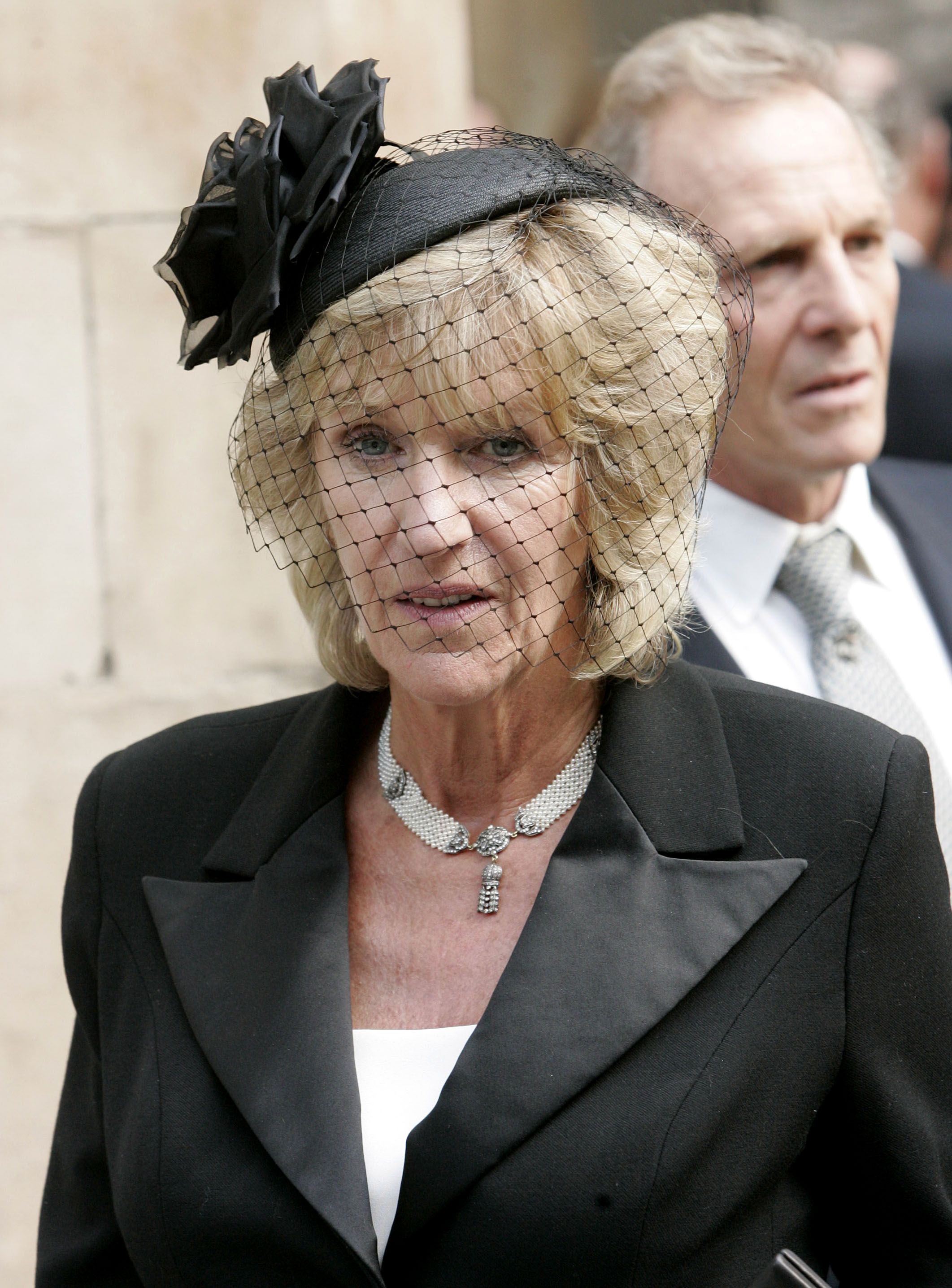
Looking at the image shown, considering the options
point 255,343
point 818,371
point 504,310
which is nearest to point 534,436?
point 504,310

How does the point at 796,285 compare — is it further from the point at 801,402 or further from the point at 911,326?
the point at 911,326

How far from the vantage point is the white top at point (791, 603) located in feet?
8.21

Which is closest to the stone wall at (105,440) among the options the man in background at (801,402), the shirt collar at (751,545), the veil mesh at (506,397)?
the man in background at (801,402)

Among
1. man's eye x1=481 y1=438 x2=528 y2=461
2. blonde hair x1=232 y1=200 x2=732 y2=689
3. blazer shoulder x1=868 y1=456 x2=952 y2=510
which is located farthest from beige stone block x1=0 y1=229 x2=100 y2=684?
blazer shoulder x1=868 y1=456 x2=952 y2=510

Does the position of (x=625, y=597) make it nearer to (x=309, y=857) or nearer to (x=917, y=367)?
(x=309, y=857)

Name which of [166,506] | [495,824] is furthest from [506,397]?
[166,506]

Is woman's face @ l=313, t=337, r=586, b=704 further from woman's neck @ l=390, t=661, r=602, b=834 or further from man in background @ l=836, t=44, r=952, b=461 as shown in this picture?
man in background @ l=836, t=44, r=952, b=461

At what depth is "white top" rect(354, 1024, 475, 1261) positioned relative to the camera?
177 centimetres

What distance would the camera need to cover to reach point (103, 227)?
9.70ft

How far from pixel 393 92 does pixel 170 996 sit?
2044 millimetres

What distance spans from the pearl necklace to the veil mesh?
0.15 metres

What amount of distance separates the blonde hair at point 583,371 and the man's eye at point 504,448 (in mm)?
38

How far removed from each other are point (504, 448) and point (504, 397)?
77 mm

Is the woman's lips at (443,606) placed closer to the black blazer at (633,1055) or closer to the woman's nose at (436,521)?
the woman's nose at (436,521)
